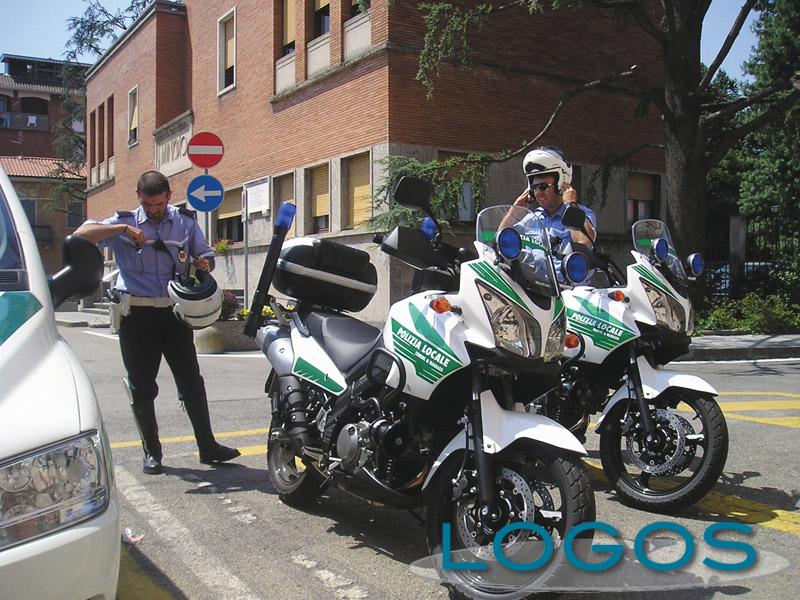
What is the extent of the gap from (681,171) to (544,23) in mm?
5834

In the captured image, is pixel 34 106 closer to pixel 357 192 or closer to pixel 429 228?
pixel 357 192

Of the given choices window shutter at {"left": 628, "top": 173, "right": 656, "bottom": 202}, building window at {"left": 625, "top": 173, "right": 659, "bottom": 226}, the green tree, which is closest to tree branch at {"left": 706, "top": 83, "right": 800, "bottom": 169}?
the green tree

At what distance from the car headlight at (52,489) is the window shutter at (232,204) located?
2109 centimetres

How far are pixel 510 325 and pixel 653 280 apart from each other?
1.59m

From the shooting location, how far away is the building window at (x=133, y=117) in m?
30.7

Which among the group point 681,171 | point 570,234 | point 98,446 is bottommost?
point 98,446

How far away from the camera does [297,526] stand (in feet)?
13.2

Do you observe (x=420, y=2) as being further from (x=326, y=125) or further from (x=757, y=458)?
(x=757, y=458)

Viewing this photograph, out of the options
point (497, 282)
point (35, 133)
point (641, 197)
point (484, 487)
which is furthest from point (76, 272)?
point (35, 133)

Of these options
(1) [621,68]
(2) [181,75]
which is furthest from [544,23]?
(2) [181,75]

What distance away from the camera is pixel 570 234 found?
457 centimetres

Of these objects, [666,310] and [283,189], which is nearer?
[666,310]

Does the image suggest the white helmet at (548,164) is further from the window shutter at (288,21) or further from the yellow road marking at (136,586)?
the window shutter at (288,21)

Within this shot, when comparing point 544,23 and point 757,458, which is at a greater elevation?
point 544,23
